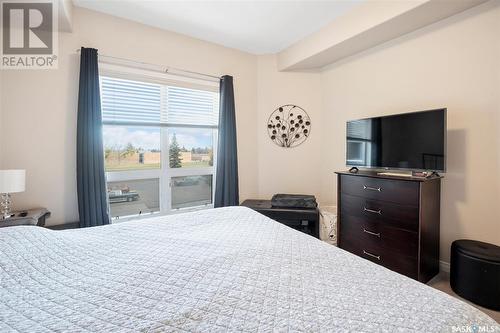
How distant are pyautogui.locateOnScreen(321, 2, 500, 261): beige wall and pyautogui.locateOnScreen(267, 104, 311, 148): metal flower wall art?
1099 mm

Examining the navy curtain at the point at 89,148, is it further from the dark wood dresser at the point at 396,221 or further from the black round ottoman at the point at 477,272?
the black round ottoman at the point at 477,272

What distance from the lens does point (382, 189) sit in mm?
2240

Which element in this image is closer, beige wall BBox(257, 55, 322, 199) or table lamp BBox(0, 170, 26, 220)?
table lamp BBox(0, 170, 26, 220)

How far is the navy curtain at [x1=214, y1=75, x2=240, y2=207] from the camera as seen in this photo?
3.17 m

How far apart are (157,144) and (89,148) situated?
76 cm

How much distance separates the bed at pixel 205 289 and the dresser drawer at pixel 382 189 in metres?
1.27

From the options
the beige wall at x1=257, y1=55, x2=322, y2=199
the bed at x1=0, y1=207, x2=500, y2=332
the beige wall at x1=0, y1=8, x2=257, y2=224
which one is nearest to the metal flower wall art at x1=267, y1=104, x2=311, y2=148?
the beige wall at x1=257, y1=55, x2=322, y2=199

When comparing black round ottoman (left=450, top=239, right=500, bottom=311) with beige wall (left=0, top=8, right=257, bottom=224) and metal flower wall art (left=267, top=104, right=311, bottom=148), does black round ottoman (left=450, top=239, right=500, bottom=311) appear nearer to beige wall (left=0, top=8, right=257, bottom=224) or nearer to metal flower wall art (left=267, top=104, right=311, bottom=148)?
metal flower wall art (left=267, top=104, right=311, bottom=148)

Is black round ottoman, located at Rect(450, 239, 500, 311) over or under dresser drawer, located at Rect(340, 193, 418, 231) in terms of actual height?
under

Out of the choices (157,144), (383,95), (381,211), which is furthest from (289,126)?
(157,144)

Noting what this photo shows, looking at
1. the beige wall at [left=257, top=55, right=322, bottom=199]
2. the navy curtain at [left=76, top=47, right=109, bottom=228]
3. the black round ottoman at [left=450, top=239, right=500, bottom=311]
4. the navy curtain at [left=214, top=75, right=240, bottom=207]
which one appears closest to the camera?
the black round ottoman at [left=450, top=239, right=500, bottom=311]

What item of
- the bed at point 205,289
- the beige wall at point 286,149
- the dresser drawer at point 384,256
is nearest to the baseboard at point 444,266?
the dresser drawer at point 384,256

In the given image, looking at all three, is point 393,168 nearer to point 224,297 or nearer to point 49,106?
point 224,297

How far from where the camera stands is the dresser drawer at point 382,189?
2.02 m
